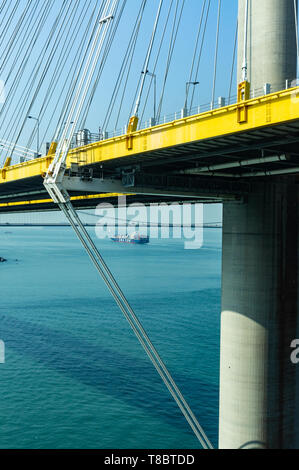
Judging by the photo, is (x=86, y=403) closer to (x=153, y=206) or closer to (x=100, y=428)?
(x=100, y=428)

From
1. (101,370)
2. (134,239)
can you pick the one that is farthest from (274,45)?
(134,239)

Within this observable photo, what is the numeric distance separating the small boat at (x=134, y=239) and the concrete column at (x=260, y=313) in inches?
5381

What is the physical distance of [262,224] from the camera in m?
16.6

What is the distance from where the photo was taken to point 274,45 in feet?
48.9

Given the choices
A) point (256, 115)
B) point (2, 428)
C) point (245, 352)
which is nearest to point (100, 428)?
point (2, 428)

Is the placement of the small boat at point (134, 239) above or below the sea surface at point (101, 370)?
above

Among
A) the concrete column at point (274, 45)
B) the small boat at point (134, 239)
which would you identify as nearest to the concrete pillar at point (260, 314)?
the concrete column at point (274, 45)

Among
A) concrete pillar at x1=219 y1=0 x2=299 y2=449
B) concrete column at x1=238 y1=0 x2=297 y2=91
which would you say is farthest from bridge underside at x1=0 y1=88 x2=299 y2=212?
concrete column at x1=238 y1=0 x2=297 y2=91

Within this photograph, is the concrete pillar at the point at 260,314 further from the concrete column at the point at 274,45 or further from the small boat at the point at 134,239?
the small boat at the point at 134,239

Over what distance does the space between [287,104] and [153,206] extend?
18.9m

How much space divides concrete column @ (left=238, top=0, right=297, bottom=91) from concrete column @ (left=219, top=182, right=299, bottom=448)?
3556mm

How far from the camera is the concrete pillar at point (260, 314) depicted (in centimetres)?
1666

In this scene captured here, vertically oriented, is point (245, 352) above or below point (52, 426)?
above

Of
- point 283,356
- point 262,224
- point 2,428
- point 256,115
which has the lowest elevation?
point 2,428
